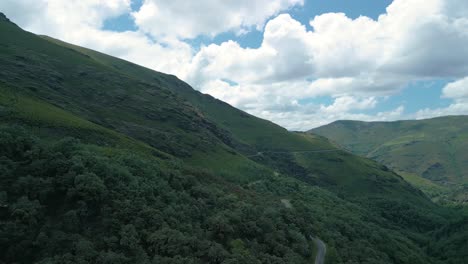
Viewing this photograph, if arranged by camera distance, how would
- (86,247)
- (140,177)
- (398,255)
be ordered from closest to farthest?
(86,247) → (140,177) → (398,255)

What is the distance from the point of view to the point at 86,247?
41.5 meters

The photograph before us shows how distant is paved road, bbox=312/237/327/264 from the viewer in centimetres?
7312

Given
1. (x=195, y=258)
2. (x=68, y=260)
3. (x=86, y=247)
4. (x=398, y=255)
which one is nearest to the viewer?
(x=68, y=260)

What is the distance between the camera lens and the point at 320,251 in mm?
78250

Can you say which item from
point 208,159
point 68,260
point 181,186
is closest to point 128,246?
point 68,260

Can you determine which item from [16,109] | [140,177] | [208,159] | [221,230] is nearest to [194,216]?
[221,230]

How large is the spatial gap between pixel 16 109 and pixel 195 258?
78901 mm

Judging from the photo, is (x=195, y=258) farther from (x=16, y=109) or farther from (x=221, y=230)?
(x=16, y=109)

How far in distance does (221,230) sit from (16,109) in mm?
74122

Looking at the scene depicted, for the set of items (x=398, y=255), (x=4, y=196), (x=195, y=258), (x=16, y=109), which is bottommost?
(x=398, y=255)

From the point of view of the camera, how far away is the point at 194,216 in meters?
64.4

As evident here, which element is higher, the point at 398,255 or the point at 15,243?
the point at 15,243

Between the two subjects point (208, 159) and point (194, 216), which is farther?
point (208, 159)

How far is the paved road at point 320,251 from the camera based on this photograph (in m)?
73.1
